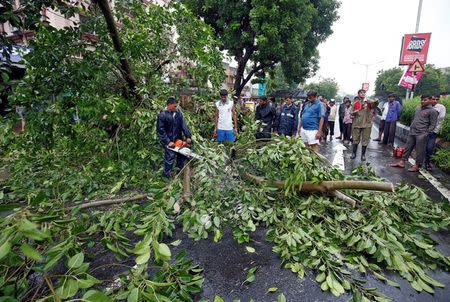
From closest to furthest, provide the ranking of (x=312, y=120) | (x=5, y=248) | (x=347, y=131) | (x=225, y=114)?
(x=5, y=248) < (x=312, y=120) < (x=225, y=114) < (x=347, y=131)

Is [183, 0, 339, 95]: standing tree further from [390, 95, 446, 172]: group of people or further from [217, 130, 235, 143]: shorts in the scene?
[390, 95, 446, 172]: group of people

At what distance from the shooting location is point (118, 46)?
Result: 4.29 meters

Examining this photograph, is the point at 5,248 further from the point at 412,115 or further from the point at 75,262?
the point at 412,115

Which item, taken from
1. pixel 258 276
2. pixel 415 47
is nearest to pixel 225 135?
pixel 258 276

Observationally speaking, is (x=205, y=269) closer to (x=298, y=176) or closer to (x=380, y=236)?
(x=298, y=176)

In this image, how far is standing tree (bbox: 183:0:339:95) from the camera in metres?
11.2

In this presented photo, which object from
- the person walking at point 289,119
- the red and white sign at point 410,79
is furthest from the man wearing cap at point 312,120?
the red and white sign at point 410,79

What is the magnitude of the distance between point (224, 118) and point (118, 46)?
2627mm

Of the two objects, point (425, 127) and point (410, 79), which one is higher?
point (410, 79)

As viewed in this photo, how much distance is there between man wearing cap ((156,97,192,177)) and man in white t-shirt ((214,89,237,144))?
117 centimetres

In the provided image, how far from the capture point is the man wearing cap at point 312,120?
17.9 feet

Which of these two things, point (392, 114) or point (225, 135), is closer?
point (225, 135)

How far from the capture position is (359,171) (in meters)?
4.25

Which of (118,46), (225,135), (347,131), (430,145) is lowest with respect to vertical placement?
(347,131)
